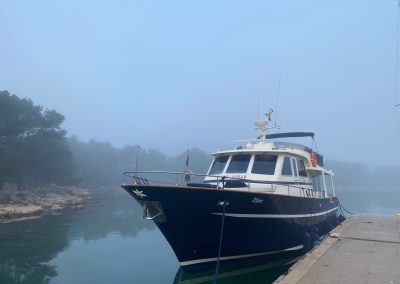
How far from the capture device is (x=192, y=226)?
1079 cm

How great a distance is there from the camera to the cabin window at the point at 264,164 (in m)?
13.3

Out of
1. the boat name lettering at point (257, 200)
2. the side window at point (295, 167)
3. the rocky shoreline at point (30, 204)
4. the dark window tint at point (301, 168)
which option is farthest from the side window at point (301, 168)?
the rocky shoreline at point (30, 204)

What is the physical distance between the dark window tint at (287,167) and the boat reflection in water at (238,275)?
339 centimetres

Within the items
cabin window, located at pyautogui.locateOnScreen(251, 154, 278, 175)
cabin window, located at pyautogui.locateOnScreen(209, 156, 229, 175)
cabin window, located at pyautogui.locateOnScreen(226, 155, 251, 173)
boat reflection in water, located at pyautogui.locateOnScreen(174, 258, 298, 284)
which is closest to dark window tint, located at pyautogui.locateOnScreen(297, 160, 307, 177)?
cabin window, located at pyautogui.locateOnScreen(251, 154, 278, 175)

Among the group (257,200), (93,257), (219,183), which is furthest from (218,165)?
(93,257)

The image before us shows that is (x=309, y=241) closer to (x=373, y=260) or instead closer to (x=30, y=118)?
(x=373, y=260)

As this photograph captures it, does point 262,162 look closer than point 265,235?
No

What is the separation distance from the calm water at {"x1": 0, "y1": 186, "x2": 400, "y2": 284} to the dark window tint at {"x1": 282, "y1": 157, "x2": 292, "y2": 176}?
348 centimetres

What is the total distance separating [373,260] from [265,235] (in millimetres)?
3375

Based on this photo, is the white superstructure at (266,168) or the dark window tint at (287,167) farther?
the dark window tint at (287,167)

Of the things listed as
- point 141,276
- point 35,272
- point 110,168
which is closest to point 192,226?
point 141,276

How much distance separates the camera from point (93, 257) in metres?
15.7

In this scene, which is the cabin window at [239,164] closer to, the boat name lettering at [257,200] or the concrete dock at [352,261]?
the boat name lettering at [257,200]

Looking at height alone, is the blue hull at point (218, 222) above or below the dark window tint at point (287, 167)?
below
